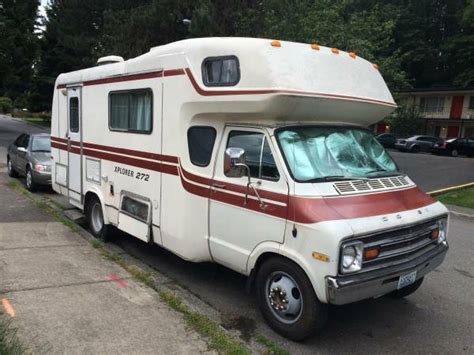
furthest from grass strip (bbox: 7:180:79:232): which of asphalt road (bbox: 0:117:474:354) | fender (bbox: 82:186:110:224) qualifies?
asphalt road (bbox: 0:117:474:354)

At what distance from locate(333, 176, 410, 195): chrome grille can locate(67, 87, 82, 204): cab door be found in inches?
199

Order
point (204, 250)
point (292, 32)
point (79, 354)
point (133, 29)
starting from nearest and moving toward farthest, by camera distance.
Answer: point (79, 354), point (204, 250), point (292, 32), point (133, 29)

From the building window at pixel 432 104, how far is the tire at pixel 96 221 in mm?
42361

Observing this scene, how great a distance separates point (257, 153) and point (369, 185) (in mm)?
1155

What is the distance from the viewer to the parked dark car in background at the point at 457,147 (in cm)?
3297

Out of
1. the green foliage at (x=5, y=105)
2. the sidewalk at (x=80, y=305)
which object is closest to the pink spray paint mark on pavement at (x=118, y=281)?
the sidewalk at (x=80, y=305)

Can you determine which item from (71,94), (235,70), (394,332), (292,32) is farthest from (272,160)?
(292,32)

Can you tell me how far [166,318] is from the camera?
4.57m

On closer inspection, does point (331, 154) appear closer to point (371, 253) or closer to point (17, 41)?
point (371, 253)

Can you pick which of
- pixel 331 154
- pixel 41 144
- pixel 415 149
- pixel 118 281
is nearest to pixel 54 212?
pixel 118 281

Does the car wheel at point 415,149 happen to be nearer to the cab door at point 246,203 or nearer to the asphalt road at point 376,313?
the asphalt road at point 376,313

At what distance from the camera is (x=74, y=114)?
8.21 m

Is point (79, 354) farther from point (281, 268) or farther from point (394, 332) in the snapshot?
point (394, 332)

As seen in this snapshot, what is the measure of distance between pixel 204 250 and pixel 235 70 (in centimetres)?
203
